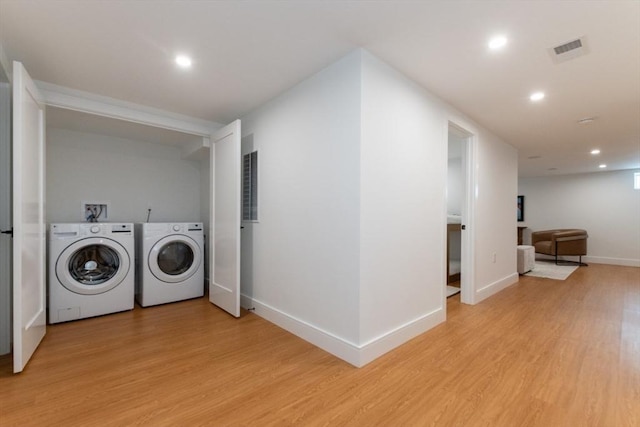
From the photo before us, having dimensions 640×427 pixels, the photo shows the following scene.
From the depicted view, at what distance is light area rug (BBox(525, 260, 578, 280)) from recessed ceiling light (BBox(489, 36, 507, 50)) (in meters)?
4.66

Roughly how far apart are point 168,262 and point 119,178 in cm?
133

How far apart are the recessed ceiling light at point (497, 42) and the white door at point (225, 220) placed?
7.09 feet

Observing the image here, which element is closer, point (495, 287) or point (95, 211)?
point (95, 211)

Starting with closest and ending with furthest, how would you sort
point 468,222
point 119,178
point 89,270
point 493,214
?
point 89,270, point 468,222, point 119,178, point 493,214

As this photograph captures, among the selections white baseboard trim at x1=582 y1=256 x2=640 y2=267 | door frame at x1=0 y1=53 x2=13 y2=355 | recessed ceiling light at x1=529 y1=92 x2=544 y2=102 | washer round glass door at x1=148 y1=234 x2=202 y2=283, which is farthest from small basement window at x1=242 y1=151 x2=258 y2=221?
white baseboard trim at x1=582 y1=256 x2=640 y2=267

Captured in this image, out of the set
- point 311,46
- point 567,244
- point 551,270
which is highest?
point 311,46

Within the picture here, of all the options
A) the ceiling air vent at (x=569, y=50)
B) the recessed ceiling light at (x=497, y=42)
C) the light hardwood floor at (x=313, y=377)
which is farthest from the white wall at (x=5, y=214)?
the ceiling air vent at (x=569, y=50)

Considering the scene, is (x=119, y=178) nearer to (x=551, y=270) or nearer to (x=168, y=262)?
(x=168, y=262)

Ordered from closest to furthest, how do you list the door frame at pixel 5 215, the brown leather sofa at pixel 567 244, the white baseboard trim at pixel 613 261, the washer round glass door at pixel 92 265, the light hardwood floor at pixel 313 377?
the light hardwood floor at pixel 313 377
the door frame at pixel 5 215
the washer round glass door at pixel 92 265
the brown leather sofa at pixel 567 244
the white baseboard trim at pixel 613 261

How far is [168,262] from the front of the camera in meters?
3.46

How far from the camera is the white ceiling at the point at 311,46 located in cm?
159

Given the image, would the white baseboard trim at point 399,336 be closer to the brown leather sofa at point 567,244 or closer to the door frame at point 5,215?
the door frame at point 5,215

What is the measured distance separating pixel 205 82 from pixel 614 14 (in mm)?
2763

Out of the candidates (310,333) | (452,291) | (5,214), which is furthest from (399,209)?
(5,214)
